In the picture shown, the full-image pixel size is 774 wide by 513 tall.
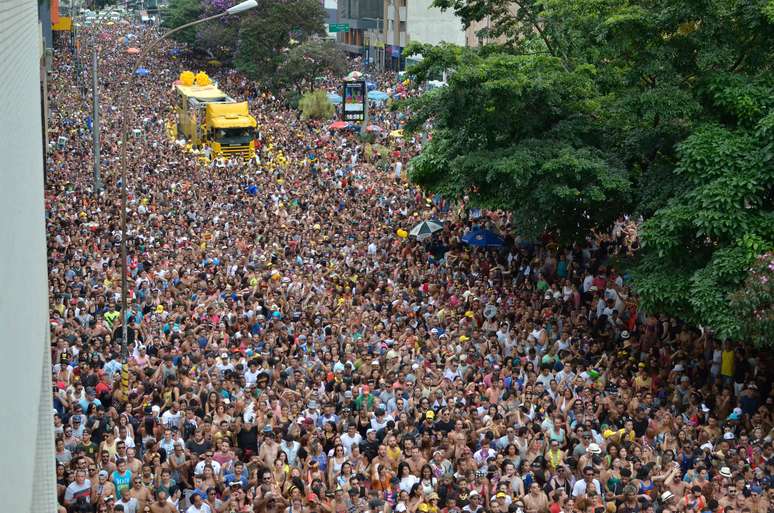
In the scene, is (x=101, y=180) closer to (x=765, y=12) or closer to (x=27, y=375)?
(x=765, y=12)

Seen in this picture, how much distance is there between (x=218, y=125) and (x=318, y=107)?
47.9ft

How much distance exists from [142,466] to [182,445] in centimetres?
76

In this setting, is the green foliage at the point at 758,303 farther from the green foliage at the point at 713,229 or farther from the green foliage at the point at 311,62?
the green foliage at the point at 311,62

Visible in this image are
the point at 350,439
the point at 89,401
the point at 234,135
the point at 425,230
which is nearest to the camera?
→ the point at 350,439

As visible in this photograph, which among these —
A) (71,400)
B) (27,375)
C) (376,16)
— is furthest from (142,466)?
(376,16)

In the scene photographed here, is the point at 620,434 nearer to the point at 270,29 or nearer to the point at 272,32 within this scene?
the point at 270,29

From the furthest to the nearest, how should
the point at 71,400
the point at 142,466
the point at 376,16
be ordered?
the point at 376,16, the point at 71,400, the point at 142,466

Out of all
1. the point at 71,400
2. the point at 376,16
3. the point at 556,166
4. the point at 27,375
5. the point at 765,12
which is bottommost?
the point at 376,16

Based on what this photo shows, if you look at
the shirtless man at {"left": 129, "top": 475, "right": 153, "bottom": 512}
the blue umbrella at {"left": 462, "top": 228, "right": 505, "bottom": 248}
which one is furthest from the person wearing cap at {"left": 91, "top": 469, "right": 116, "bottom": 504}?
the blue umbrella at {"left": 462, "top": 228, "right": 505, "bottom": 248}

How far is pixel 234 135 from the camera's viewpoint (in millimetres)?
45906

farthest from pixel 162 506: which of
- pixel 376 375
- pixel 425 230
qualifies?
pixel 425 230

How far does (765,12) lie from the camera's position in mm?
18984

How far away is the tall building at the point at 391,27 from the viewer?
7669cm

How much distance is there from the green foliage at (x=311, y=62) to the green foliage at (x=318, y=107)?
5.76 meters
